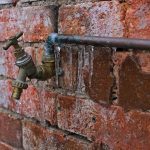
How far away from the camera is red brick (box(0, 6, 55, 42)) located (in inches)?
47.3

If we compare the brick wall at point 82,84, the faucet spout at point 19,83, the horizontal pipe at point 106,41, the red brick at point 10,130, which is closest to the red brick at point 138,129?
the brick wall at point 82,84

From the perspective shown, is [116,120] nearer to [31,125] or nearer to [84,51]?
[84,51]

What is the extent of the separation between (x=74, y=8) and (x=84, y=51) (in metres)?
0.13

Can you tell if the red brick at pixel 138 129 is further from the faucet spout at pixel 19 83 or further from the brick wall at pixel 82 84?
the faucet spout at pixel 19 83

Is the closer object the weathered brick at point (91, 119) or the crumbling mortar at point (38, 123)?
the weathered brick at point (91, 119)

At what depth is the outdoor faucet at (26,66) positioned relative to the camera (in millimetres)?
1065

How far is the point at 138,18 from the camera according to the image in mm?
931

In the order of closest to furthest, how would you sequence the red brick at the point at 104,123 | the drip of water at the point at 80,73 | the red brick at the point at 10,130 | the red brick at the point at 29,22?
1. the red brick at the point at 104,123
2. the drip of water at the point at 80,73
3. the red brick at the point at 29,22
4. the red brick at the point at 10,130

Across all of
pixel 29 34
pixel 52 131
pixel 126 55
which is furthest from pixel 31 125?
pixel 126 55

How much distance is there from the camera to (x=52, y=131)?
4.12 ft

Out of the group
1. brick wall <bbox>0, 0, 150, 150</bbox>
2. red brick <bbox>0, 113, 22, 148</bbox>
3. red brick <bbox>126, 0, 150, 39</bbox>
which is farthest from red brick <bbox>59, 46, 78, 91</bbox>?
red brick <bbox>0, 113, 22, 148</bbox>

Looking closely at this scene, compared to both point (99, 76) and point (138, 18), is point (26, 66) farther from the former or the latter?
point (138, 18)

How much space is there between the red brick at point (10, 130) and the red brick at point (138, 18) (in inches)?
25.6

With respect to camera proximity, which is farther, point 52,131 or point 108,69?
point 52,131
